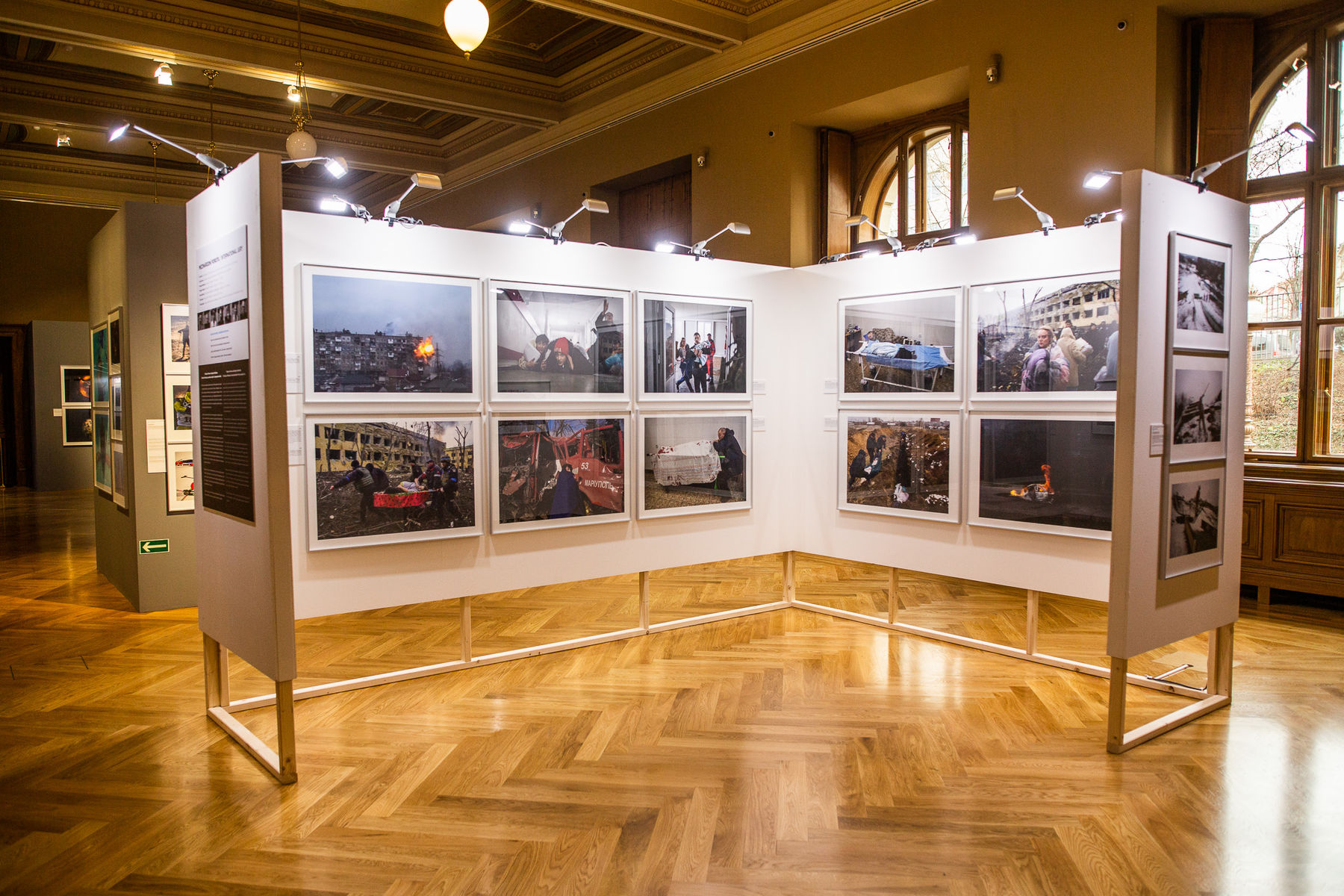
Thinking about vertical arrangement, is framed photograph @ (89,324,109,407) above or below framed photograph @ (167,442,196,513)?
above

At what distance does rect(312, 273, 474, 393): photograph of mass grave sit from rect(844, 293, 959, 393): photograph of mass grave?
9.14 ft

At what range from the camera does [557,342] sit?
5762 millimetres

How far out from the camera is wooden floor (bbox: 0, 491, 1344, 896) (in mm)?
3309

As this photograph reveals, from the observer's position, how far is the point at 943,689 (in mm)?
5273

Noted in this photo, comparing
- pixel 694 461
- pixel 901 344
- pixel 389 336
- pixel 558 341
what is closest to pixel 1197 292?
pixel 901 344

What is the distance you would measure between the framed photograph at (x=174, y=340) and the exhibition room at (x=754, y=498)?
0.11 ft

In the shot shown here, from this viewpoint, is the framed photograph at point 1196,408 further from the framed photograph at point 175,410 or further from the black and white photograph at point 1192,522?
the framed photograph at point 175,410

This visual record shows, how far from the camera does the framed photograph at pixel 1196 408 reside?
434cm

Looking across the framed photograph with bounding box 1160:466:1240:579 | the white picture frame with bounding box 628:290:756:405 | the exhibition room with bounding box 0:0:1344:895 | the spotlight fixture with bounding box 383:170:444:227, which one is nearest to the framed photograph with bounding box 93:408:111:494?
the exhibition room with bounding box 0:0:1344:895

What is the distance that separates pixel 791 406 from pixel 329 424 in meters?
3.51

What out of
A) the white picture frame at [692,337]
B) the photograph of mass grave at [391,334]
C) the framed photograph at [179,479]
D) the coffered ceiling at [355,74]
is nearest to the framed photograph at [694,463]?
the white picture frame at [692,337]

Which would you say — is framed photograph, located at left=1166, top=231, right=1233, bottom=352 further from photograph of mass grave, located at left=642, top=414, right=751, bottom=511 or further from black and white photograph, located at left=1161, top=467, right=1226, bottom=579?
photograph of mass grave, located at left=642, top=414, right=751, bottom=511

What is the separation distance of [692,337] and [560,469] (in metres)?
1.42

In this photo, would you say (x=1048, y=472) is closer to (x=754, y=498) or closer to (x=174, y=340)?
(x=754, y=498)
